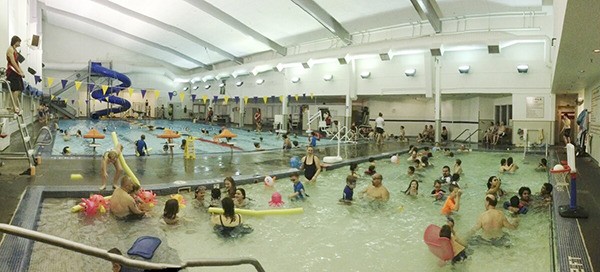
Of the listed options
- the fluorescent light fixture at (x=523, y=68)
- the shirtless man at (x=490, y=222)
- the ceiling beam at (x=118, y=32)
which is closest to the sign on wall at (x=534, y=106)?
the fluorescent light fixture at (x=523, y=68)

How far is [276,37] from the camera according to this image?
25.3 m

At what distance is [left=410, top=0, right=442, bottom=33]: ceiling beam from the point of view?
16531 millimetres

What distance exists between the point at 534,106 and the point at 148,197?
→ 1709cm

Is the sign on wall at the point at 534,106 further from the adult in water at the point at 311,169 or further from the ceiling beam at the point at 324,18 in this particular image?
the adult in water at the point at 311,169

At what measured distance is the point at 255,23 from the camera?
23047mm

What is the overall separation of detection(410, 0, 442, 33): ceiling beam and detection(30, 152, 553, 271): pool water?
10.3 meters

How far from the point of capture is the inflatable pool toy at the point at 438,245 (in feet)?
16.4

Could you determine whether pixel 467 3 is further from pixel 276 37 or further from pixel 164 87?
pixel 164 87

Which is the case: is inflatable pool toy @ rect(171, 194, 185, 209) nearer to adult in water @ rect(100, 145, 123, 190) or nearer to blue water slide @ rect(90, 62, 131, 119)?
adult in water @ rect(100, 145, 123, 190)

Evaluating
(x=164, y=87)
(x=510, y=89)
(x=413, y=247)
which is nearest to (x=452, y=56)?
(x=510, y=89)

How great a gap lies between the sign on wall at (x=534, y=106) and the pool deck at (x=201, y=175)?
13.9 ft

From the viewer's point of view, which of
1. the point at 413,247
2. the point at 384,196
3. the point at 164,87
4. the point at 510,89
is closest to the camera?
the point at 413,247

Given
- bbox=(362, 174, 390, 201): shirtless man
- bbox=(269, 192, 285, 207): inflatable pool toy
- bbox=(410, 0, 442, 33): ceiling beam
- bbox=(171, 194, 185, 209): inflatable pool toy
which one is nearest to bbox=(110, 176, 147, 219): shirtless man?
bbox=(171, 194, 185, 209): inflatable pool toy

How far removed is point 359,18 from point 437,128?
21.9 feet
